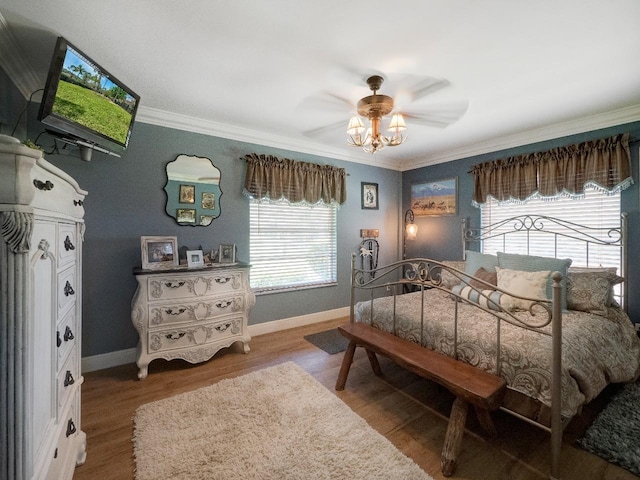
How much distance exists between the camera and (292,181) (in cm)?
372

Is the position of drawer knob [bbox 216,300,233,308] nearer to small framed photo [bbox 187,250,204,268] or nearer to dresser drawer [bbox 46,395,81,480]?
small framed photo [bbox 187,250,204,268]

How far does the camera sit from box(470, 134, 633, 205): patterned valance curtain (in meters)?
2.75

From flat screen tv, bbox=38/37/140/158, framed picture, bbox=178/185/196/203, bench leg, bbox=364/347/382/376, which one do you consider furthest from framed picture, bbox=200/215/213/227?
bench leg, bbox=364/347/382/376

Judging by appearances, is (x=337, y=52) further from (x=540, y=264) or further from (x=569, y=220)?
(x=569, y=220)

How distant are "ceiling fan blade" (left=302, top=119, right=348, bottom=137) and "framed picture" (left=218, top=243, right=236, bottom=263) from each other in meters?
1.70

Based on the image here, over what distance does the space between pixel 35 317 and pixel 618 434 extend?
3.19 metres

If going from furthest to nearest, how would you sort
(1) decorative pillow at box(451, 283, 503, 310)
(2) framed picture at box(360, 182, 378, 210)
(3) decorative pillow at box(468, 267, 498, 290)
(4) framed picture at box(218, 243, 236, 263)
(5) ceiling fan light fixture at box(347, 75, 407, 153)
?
(2) framed picture at box(360, 182, 378, 210)
(4) framed picture at box(218, 243, 236, 263)
(3) decorative pillow at box(468, 267, 498, 290)
(1) decorative pillow at box(451, 283, 503, 310)
(5) ceiling fan light fixture at box(347, 75, 407, 153)

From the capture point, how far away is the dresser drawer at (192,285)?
101 inches

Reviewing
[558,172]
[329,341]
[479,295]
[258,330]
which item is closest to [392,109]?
[479,295]

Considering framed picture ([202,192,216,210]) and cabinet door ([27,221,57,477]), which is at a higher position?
framed picture ([202,192,216,210])

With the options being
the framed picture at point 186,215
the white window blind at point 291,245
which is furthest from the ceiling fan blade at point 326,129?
the framed picture at point 186,215

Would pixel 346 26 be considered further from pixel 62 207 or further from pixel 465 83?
pixel 62 207

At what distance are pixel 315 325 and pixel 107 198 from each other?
9.40 feet

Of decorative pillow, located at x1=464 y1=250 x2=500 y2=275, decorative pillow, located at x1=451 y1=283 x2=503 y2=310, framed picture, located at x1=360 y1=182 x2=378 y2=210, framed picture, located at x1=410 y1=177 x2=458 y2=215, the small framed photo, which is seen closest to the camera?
decorative pillow, located at x1=451 y1=283 x2=503 y2=310
